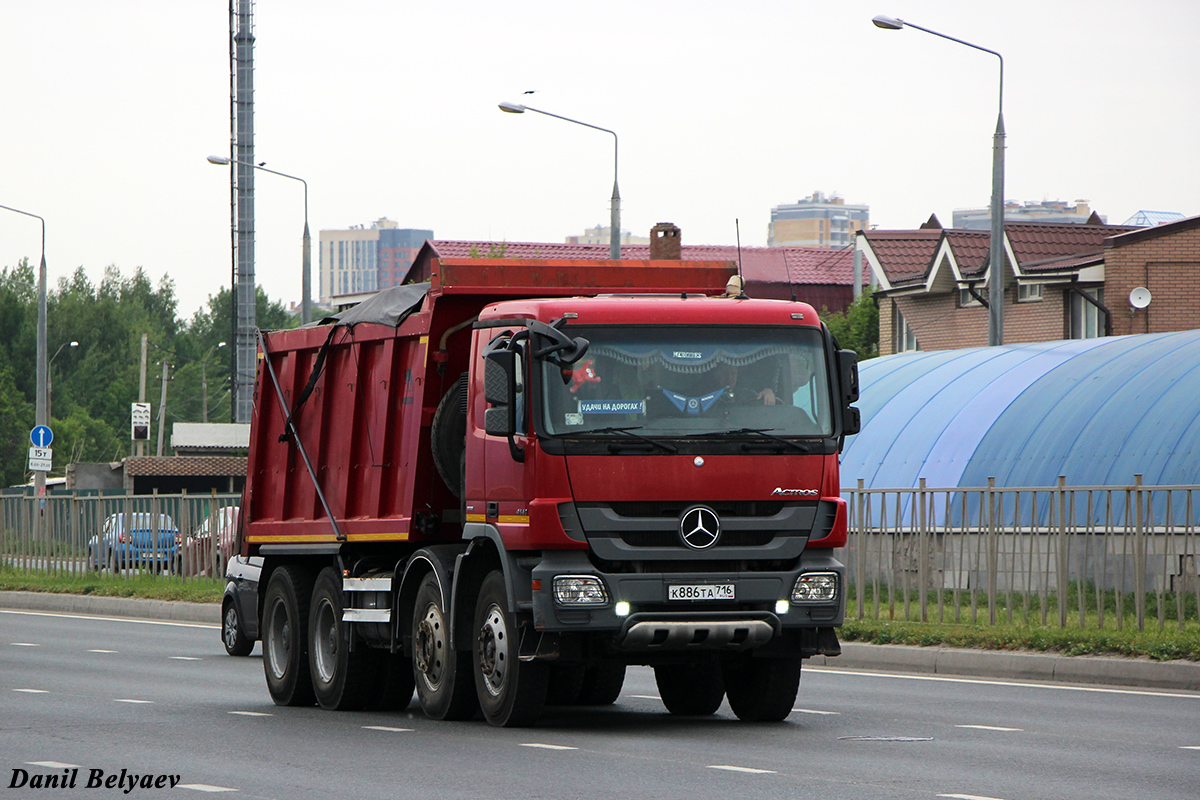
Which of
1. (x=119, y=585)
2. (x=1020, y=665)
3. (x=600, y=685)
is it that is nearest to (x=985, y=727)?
(x=600, y=685)

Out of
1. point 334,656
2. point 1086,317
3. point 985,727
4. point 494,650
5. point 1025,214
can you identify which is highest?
point 1025,214

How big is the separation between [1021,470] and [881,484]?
3.01m

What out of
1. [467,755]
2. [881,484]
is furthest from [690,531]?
[881,484]

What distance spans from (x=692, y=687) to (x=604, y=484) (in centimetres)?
263

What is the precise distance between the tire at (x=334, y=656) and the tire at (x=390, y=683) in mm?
49

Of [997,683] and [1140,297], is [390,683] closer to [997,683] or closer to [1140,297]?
[997,683]

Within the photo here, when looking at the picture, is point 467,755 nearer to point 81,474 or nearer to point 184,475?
point 184,475

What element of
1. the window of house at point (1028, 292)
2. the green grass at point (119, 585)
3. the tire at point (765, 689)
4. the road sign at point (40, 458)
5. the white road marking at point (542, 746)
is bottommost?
the green grass at point (119, 585)

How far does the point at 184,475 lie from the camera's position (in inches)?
2357

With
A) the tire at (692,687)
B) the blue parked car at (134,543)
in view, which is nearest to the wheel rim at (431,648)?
the tire at (692,687)

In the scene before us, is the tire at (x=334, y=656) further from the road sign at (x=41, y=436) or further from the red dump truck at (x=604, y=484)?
the road sign at (x=41, y=436)

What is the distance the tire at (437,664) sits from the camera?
13.0 m

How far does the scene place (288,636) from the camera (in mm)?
15422

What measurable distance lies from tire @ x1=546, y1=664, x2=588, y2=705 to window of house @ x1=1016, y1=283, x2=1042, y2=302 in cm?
3336
